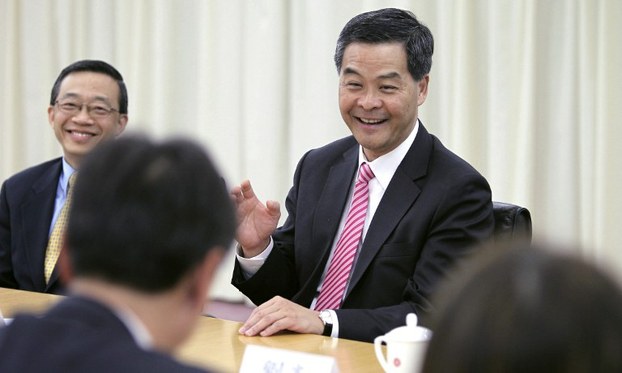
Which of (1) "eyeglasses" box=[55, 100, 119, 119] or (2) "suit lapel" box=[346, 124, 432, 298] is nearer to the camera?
(2) "suit lapel" box=[346, 124, 432, 298]

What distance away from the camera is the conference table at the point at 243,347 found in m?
2.05

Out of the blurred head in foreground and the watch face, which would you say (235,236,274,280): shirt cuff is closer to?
the watch face

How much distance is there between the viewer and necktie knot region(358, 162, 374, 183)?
2822 mm

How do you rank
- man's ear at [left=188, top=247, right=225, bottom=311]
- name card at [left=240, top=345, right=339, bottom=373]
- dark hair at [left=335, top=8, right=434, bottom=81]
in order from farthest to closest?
dark hair at [left=335, top=8, right=434, bottom=81], name card at [left=240, top=345, right=339, bottom=373], man's ear at [left=188, top=247, right=225, bottom=311]

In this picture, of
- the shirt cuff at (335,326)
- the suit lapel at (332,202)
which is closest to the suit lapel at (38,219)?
the suit lapel at (332,202)

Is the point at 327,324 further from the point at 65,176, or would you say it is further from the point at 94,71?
the point at 94,71

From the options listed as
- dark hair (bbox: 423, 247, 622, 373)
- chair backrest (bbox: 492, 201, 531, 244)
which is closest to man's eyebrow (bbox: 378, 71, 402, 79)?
chair backrest (bbox: 492, 201, 531, 244)

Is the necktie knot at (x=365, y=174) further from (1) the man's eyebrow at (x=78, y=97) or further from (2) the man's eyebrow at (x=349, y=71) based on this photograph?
(1) the man's eyebrow at (x=78, y=97)

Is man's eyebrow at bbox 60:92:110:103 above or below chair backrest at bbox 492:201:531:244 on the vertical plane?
above

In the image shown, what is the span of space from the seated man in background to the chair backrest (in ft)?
5.32

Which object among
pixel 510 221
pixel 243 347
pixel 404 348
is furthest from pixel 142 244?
pixel 510 221

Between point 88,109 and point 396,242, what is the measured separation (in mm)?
1467

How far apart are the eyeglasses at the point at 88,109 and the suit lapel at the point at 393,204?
1.32 m

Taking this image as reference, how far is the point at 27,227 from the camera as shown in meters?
3.28
